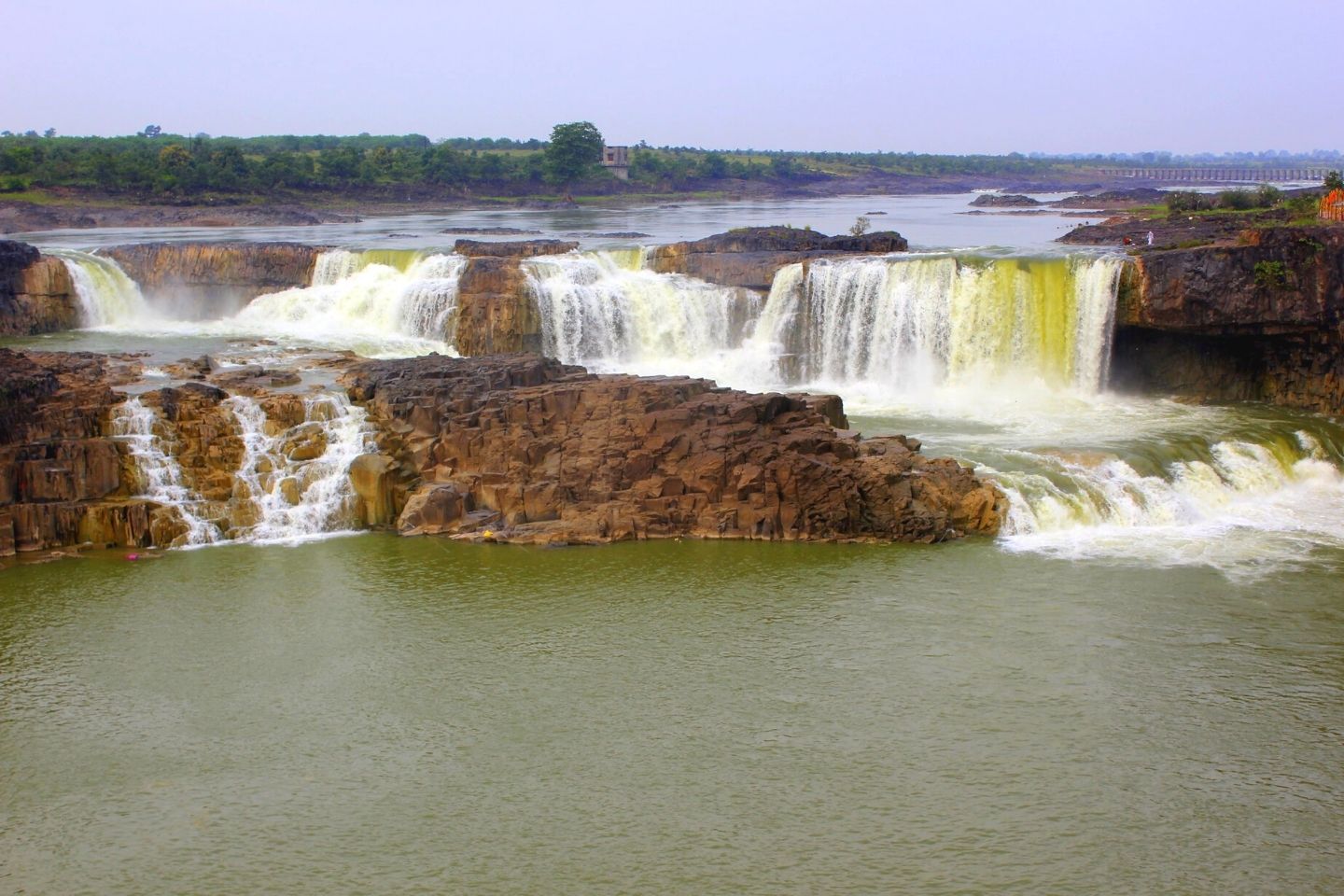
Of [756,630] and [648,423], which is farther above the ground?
[648,423]

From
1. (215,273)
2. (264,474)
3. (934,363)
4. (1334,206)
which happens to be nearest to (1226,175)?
(1334,206)

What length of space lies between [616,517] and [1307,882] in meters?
14.1

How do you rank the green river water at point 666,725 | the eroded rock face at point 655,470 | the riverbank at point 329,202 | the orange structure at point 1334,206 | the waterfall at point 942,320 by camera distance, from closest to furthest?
the green river water at point 666,725
the eroded rock face at point 655,470
the waterfall at point 942,320
the orange structure at point 1334,206
the riverbank at point 329,202

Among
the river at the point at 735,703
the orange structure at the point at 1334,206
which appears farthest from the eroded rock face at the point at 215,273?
the orange structure at the point at 1334,206

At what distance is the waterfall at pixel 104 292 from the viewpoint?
140 ft

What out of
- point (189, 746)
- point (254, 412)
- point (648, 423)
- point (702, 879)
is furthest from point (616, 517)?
point (702, 879)

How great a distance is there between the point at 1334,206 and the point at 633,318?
65.9ft

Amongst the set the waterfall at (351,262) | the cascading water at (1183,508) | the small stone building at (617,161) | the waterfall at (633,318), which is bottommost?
the cascading water at (1183,508)

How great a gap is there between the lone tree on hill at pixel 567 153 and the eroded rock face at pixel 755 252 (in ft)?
165

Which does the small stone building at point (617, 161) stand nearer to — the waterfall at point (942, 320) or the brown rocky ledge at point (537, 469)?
the waterfall at point (942, 320)

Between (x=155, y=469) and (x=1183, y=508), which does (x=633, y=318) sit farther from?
(x=1183, y=508)

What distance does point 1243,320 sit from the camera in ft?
109

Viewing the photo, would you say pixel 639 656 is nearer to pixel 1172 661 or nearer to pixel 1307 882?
pixel 1172 661

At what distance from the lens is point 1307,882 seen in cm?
1454
